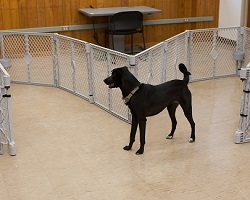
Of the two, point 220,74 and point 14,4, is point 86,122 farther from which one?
point 14,4

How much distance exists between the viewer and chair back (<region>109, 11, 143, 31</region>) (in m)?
6.88

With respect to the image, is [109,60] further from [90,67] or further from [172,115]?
[172,115]

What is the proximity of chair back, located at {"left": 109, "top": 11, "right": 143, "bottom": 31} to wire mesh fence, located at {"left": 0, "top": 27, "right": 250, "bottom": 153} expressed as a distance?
3.59 feet

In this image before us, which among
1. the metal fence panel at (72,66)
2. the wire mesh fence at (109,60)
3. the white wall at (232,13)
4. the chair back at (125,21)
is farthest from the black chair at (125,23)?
the white wall at (232,13)

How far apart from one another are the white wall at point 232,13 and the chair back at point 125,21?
190 cm

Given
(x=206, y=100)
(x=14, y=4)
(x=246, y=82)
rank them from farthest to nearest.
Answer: (x=14, y=4) → (x=206, y=100) → (x=246, y=82)

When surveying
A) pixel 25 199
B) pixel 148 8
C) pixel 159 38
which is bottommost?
pixel 25 199

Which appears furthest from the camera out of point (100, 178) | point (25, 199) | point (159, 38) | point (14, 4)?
point (159, 38)

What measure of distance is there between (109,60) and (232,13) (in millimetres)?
4017

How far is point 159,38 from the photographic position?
8.11 metres

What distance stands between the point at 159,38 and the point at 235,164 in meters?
4.75

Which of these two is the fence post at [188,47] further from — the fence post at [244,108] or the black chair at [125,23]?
the fence post at [244,108]

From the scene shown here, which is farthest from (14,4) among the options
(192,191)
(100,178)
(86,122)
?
(192,191)

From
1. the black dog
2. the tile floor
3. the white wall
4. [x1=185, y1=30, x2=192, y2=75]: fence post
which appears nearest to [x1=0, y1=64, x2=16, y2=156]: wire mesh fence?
the tile floor
